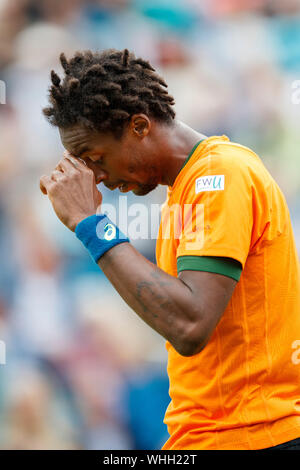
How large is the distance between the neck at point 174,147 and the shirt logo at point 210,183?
0.78 feet

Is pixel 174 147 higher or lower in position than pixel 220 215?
higher

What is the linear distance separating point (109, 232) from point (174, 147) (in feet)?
1.25

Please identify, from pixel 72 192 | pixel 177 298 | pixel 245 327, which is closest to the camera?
pixel 177 298

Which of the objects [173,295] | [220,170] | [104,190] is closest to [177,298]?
[173,295]

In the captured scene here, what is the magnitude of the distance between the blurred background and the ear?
133cm

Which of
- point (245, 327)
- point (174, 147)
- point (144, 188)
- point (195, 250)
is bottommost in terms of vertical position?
point (245, 327)

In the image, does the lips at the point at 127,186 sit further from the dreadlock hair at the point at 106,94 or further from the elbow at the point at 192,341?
the elbow at the point at 192,341

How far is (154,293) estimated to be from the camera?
1313 mm

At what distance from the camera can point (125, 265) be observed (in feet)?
4.46

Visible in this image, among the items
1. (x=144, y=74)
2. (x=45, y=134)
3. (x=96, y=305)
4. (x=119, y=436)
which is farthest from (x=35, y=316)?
(x=144, y=74)

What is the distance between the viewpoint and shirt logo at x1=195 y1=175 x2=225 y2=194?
1349mm

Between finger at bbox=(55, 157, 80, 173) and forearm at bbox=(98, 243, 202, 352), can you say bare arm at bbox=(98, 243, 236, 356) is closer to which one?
forearm at bbox=(98, 243, 202, 352)


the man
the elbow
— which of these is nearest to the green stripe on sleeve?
the man

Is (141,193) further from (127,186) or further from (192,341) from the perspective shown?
(192,341)
